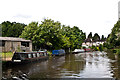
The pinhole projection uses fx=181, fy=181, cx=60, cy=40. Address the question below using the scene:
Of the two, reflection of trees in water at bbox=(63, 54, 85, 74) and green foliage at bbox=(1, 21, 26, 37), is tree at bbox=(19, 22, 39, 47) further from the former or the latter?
green foliage at bbox=(1, 21, 26, 37)

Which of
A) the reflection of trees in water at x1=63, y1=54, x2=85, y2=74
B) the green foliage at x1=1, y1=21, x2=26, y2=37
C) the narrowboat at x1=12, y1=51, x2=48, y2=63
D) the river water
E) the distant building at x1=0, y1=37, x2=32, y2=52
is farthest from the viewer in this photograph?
the green foliage at x1=1, y1=21, x2=26, y2=37

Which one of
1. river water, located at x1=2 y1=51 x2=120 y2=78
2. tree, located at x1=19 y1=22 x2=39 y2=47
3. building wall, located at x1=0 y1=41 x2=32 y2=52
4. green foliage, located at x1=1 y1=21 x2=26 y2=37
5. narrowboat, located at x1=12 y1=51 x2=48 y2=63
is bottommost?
river water, located at x1=2 y1=51 x2=120 y2=78

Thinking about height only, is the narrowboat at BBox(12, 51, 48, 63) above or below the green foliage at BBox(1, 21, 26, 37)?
below

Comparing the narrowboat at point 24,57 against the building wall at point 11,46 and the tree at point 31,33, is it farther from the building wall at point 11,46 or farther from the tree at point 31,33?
the tree at point 31,33

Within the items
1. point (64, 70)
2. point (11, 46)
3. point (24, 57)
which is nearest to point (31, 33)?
point (11, 46)

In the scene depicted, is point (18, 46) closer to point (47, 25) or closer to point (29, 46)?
point (29, 46)

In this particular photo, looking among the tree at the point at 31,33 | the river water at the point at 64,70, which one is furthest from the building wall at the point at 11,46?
the river water at the point at 64,70

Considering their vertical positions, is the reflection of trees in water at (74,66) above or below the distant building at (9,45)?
below

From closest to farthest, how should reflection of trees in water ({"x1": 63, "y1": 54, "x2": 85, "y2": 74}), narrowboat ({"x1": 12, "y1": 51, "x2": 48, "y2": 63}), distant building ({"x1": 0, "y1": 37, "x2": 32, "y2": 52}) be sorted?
reflection of trees in water ({"x1": 63, "y1": 54, "x2": 85, "y2": 74}) < narrowboat ({"x1": 12, "y1": 51, "x2": 48, "y2": 63}) < distant building ({"x1": 0, "y1": 37, "x2": 32, "y2": 52})

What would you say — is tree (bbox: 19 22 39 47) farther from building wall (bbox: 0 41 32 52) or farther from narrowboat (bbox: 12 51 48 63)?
narrowboat (bbox: 12 51 48 63)

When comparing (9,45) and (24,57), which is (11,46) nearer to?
(9,45)

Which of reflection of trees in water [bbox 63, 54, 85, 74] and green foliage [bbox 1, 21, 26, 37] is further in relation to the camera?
green foliage [bbox 1, 21, 26, 37]

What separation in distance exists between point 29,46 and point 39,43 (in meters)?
3.80

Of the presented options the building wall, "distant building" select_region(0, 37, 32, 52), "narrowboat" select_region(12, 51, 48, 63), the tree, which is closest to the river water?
"narrowboat" select_region(12, 51, 48, 63)
